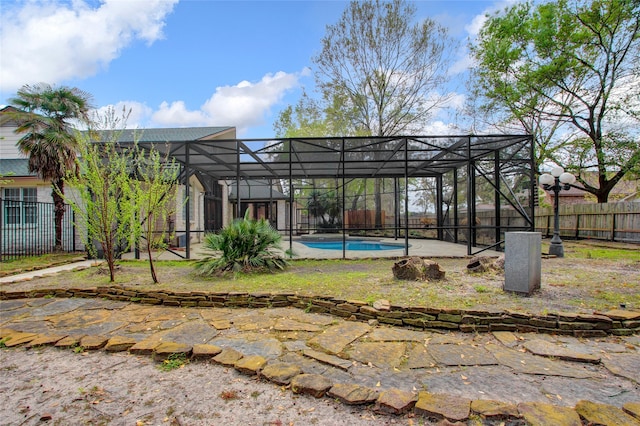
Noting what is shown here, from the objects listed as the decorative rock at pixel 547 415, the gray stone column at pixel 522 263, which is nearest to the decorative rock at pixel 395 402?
the decorative rock at pixel 547 415

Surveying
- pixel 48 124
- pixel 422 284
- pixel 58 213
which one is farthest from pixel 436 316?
pixel 48 124

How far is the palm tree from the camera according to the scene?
845 cm

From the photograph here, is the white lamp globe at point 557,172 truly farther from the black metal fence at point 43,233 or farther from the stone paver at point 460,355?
the black metal fence at point 43,233

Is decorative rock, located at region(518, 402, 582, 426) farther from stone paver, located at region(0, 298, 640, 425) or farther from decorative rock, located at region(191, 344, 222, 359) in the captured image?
decorative rock, located at region(191, 344, 222, 359)

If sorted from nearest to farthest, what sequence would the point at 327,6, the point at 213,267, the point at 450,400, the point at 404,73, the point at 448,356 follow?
the point at 450,400 → the point at 448,356 → the point at 213,267 → the point at 327,6 → the point at 404,73

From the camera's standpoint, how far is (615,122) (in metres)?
13.6

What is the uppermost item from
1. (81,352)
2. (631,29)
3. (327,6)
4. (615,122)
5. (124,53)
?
(327,6)

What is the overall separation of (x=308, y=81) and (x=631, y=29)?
47.1 feet

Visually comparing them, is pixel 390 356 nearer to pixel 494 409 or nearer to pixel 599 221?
pixel 494 409

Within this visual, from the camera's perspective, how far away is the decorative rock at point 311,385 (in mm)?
2107

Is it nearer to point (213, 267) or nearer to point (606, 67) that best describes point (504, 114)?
point (606, 67)

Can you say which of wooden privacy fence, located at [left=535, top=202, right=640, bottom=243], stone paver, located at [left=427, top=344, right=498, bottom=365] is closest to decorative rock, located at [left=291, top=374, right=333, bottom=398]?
stone paver, located at [left=427, top=344, right=498, bottom=365]

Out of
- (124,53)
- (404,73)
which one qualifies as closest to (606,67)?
(404,73)

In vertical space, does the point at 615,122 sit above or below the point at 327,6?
below
